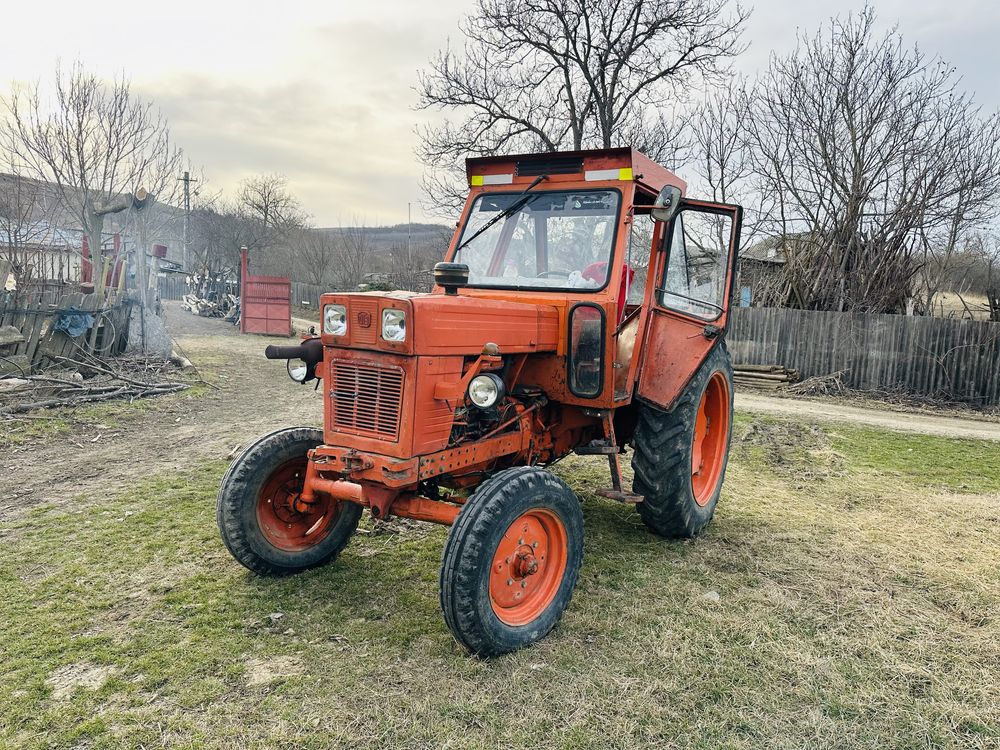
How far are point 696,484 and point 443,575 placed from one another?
2.80 metres

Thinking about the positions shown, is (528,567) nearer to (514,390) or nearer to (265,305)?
(514,390)

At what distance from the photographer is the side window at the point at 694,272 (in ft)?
15.2

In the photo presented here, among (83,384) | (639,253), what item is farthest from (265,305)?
(639,253)

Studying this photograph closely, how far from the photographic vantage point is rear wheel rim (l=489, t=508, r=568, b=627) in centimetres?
323

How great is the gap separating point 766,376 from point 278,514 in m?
12.5

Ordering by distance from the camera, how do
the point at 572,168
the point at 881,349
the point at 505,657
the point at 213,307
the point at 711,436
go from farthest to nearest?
the point at 213,307 < the point at 881,349 < the point at 711,436 < the point at 572,168 < the point at 505,657

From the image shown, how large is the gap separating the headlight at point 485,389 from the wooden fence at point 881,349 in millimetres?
12759

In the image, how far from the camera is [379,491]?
341 cm

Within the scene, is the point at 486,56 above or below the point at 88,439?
above

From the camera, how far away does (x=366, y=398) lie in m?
3.38

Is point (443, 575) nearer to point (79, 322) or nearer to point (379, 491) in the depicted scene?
point (379, 491)

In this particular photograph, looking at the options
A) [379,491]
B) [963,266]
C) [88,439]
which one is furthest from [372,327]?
[963,266]

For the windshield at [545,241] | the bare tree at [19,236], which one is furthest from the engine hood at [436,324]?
the bare tree at [19,236]

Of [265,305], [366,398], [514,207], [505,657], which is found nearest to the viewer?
[505,657]
